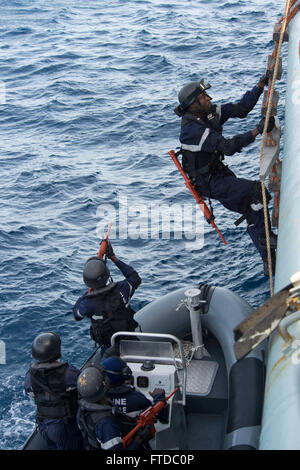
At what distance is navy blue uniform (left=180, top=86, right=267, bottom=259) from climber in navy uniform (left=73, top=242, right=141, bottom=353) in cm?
191

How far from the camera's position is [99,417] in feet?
19.1

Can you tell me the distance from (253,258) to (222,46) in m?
13.7

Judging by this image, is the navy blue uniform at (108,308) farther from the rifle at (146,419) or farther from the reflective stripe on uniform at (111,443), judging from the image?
the reflective stripe on uniform at (111,443)

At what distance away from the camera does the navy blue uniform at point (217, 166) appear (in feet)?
28.2

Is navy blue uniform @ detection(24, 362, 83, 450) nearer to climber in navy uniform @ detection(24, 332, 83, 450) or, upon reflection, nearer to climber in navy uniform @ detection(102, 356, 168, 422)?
climber in navy uniform @ detection(24, 332, 83, 450)

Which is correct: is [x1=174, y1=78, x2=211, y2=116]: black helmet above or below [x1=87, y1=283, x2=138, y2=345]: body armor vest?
above

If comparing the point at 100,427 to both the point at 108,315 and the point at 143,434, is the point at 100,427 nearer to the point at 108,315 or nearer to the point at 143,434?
the point at 143,434

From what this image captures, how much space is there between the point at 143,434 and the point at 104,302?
1850mm

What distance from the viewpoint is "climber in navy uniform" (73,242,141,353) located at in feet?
24.0

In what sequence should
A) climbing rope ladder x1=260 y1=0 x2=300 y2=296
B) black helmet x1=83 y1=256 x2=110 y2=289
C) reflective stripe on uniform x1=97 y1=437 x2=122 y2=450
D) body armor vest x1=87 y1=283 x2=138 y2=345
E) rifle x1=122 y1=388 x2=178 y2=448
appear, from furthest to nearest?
climbing rope ladder x1=260 y1=0 x2=300 y2=296 → body armor vest x1=87 y1=283 x2=138 y2=345 → black helmet x1=83 y1=256 x2=110 y2=289 → rifle x1=122 y1=388 x2=178 y2=448 → reflective stripe on uniform x1=97 y1=437 x2=122 y2=450

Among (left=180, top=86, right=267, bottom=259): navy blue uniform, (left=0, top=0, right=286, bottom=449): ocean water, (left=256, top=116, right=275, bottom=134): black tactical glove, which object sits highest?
(left=256, top=116, right=275, bottom=134): black tactical glove

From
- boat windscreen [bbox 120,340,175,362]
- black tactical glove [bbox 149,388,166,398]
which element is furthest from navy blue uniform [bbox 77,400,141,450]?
boat windscreen [bbox 120,340,175,362]

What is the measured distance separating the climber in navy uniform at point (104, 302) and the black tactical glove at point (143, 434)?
5.66 ft
